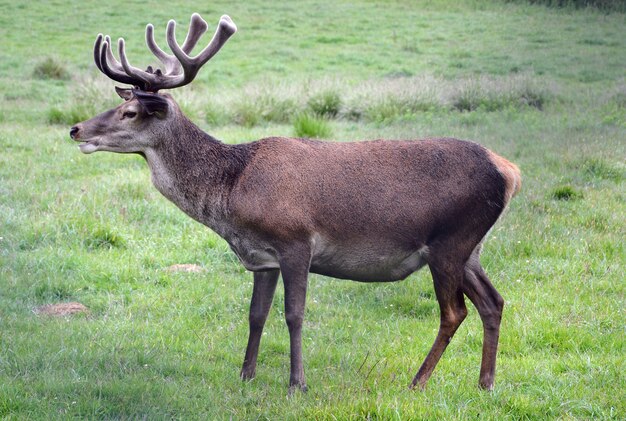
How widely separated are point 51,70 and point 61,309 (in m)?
14.6

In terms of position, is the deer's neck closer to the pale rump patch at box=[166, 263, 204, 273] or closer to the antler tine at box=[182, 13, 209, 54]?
the antler tine at box=[182, 13, 209, 54]

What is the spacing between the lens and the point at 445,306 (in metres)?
6.05

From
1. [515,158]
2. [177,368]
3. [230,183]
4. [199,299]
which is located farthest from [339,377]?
[515,158]

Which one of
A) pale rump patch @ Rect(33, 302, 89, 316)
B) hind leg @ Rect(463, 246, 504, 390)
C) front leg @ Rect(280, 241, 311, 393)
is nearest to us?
front leg @ Rect(280, 241, 311, 393)

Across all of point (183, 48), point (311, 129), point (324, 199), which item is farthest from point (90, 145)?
point (311, 129)

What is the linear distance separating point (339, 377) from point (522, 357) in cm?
142

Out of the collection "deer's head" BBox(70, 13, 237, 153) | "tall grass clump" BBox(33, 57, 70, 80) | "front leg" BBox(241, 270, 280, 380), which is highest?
"deer's head" BBox(70, 13, 237, 153)

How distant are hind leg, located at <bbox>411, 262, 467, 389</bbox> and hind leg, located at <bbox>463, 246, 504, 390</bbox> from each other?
119 millimetres

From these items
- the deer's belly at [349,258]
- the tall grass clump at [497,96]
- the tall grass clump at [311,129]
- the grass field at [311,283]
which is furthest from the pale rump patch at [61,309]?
the tall grass clump at [497,96]

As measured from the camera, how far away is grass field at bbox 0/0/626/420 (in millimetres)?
5656

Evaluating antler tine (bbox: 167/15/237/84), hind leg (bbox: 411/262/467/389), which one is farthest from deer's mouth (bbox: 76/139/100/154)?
hind leg (bbox: 411/262/467/389)

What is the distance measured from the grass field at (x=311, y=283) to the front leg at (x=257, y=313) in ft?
0.41

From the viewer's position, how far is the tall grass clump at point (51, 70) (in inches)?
818

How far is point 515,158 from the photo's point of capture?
12469 mm
